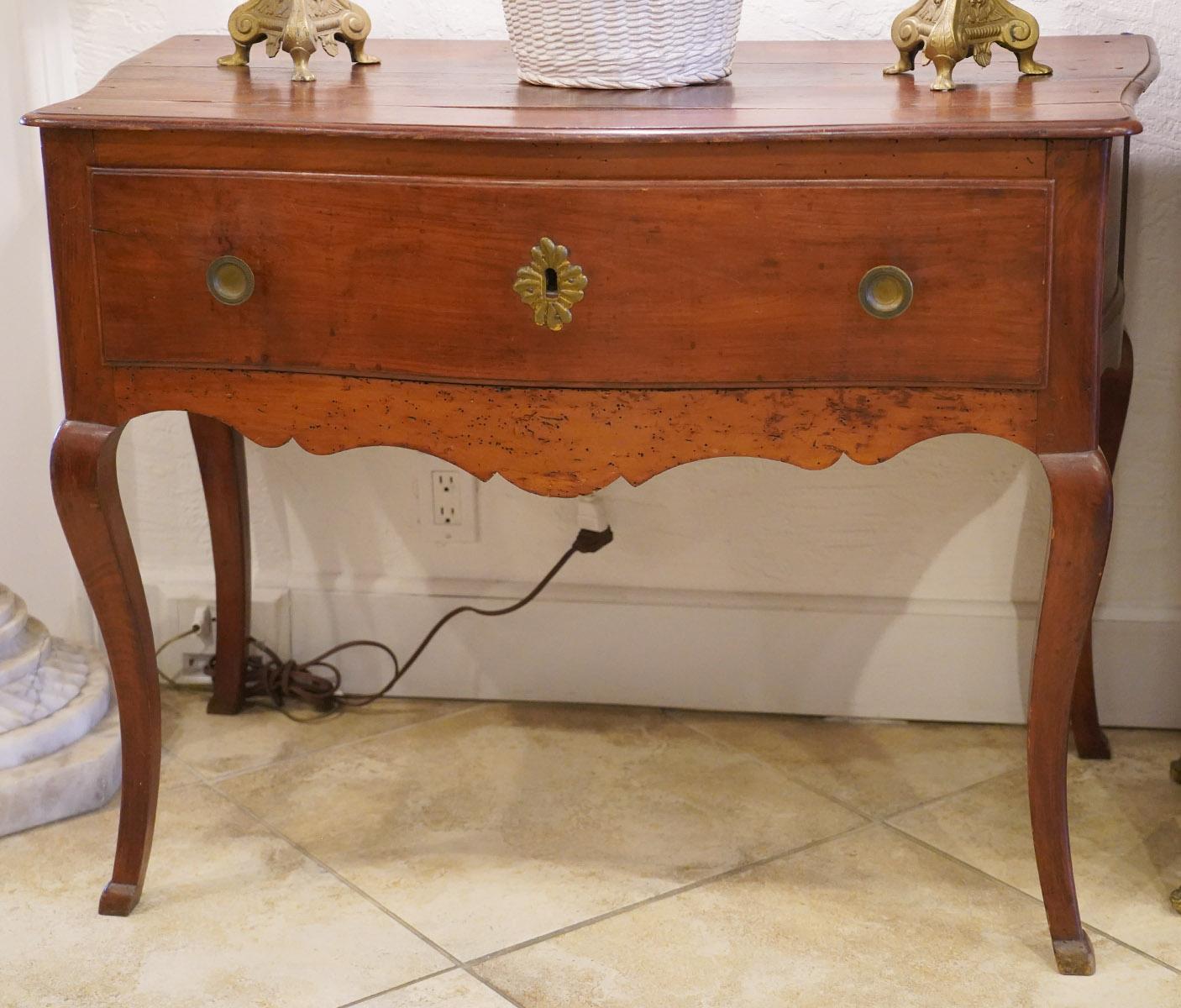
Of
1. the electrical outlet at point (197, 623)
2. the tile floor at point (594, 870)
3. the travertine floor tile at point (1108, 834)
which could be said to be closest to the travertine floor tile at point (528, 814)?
the tile floor at point (594, 870)

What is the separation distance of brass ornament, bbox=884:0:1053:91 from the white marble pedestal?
1058 mm

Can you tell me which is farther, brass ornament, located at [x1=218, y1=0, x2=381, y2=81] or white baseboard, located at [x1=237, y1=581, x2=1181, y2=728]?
white baseboard, located at [x1=237, y1=581, x2=1181, y2=728]

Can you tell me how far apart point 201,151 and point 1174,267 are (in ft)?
3.34

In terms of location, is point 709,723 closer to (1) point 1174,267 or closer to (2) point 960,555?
(2) point 960,555

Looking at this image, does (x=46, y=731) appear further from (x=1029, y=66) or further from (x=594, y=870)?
(x=1029, y=66)

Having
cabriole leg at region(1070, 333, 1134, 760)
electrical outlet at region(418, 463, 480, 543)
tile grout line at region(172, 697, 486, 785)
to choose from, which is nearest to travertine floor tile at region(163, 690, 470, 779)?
tile grout line at region(172, 697, 486, 785)

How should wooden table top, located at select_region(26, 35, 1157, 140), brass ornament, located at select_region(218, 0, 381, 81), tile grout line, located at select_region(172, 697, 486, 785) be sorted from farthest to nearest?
tile grout line, located at select_region(172, 697, 486, 785), brass ornament, located at select_region(218, 0, 381, 81), wooden table top, located at select_region(26, 35, 1157, 140)

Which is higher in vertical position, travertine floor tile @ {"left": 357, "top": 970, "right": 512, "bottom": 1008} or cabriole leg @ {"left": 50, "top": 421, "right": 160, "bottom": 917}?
cabriole leg @ {"left": 50, "top": 421, "right": 160, "bottom": 917}

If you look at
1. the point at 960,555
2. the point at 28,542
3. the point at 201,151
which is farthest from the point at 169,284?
the point at 960,555

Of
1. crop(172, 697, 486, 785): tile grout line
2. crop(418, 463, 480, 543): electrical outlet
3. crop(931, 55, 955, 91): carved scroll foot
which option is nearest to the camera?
crop(931, 55, 955, 91): carved scroll foot

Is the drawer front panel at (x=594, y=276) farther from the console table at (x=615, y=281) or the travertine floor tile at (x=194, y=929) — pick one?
the travertine floor tile at (x=194, y=929)

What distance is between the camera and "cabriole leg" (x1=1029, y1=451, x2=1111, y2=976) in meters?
1.10

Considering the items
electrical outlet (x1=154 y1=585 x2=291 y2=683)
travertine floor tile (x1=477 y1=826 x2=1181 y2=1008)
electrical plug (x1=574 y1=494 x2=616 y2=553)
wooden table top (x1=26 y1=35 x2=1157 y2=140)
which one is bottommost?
travertine floor tile (x1=477 y1=826 x2=1181 y2=1008)

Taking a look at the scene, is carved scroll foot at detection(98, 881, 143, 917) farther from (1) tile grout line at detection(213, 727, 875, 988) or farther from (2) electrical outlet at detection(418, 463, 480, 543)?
(2) electrical outlet at detection(418, 463, 480, 543)
